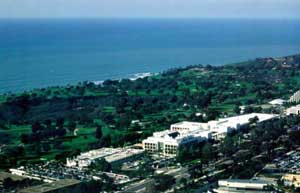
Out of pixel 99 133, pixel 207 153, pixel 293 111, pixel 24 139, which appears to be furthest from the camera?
pixel 293 111

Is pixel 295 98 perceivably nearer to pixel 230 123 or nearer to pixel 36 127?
pixel 230 123

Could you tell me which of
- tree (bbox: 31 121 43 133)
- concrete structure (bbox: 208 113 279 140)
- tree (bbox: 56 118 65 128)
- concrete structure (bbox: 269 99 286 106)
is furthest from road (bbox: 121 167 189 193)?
concrete structure (bbox: 269 99 286 106)

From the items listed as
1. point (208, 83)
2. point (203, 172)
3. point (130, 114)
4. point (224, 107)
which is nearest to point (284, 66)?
point (208, 83)

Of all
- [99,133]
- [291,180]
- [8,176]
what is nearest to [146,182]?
[291,180]

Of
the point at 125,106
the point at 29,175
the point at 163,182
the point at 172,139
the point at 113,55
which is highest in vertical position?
the point at 113,55

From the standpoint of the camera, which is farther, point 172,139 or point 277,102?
point 277,102

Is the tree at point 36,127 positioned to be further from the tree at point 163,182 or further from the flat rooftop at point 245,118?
the tree at point 163,182

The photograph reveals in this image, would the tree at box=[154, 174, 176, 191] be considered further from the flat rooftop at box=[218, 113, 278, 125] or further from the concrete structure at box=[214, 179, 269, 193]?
the flat rooftop at box=[218, 113, 278, 125]
